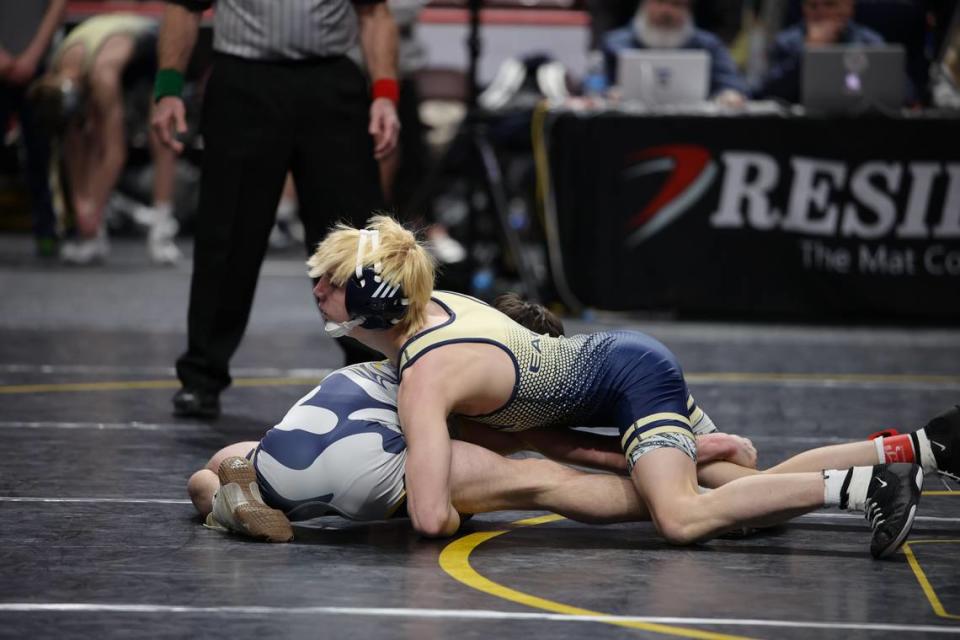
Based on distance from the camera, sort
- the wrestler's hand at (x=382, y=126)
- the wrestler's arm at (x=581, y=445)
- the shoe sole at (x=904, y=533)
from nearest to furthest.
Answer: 1. the shoe sole at (x=904, y=533)
2. the wrestler's arm at (x=581, y=445)
3. the wrestler's hand at (x=382, y=126)

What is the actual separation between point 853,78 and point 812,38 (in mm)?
749

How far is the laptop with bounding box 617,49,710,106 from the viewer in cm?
759

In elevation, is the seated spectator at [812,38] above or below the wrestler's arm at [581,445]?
above

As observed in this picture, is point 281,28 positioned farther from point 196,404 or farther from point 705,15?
point 705,15

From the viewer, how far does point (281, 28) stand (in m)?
4.95

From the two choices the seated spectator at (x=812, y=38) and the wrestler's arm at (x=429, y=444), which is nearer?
the wrestler's arm at (x=429, y=444)

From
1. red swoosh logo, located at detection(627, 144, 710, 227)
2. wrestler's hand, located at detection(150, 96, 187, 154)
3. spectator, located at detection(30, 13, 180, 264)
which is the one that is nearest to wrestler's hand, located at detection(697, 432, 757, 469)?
wrestler's hand, located at detection(150, 96, 187, 154)

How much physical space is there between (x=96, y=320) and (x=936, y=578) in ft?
16.4

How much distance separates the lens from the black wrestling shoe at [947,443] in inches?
145

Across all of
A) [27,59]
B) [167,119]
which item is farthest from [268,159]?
[27,59]

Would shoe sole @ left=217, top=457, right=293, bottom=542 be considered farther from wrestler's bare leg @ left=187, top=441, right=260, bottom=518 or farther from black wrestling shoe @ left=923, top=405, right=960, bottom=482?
black wrestling shoe @ left=923, top=405, right=960, bottom=482

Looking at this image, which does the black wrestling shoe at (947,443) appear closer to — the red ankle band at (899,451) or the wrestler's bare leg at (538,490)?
the red ankle band at (899,451)

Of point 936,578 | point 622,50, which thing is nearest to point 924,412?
point 936,578

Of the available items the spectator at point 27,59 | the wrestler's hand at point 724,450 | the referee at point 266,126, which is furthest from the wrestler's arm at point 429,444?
the spectator at point 27,59
